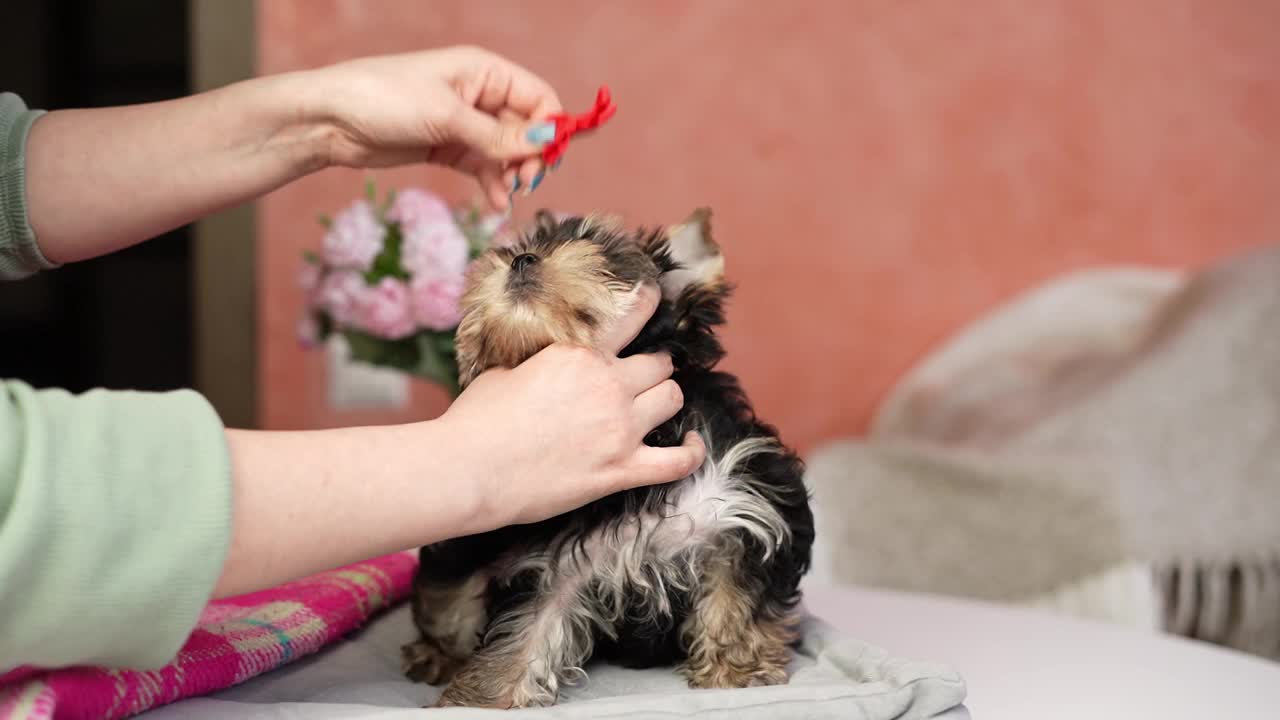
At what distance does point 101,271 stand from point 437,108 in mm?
2309

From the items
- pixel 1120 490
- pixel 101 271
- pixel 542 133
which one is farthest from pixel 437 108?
pixel 101 271

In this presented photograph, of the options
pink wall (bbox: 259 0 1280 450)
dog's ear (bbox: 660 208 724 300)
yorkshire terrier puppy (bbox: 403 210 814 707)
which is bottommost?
yorkshire terrier puppy (bbox: 403 210 814 707)

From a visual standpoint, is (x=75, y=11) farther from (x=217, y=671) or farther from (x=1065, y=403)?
(x=1065, y=403)

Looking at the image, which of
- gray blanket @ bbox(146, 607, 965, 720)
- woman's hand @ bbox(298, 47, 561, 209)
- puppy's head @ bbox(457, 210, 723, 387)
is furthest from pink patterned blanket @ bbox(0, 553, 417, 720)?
woman's hand @ bbox(298, 47, 561, 209)

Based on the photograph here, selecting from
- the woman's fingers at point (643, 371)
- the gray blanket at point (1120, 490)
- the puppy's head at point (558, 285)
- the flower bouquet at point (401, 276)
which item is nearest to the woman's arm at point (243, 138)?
the puppy's head at point (558, 285)

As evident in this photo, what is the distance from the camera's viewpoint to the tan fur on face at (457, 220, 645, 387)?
43.6 inches

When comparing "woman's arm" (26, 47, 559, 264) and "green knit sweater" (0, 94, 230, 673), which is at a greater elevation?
"woman's arm" (26, 47, 559, 264)

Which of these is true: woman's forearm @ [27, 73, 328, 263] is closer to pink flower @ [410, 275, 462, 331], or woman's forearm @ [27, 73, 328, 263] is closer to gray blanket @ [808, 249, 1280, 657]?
pink flower @ [410, 275, 462, 331]

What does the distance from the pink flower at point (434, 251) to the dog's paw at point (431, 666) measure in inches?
37.4

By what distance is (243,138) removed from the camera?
4.83 ft

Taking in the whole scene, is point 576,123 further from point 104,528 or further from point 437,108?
point 104,528

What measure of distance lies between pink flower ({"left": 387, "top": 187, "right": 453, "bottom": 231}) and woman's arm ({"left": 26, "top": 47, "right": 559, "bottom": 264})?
64cm

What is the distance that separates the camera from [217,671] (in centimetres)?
109

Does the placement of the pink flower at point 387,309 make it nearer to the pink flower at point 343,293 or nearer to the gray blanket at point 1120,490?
the pink flower at point 343,293
